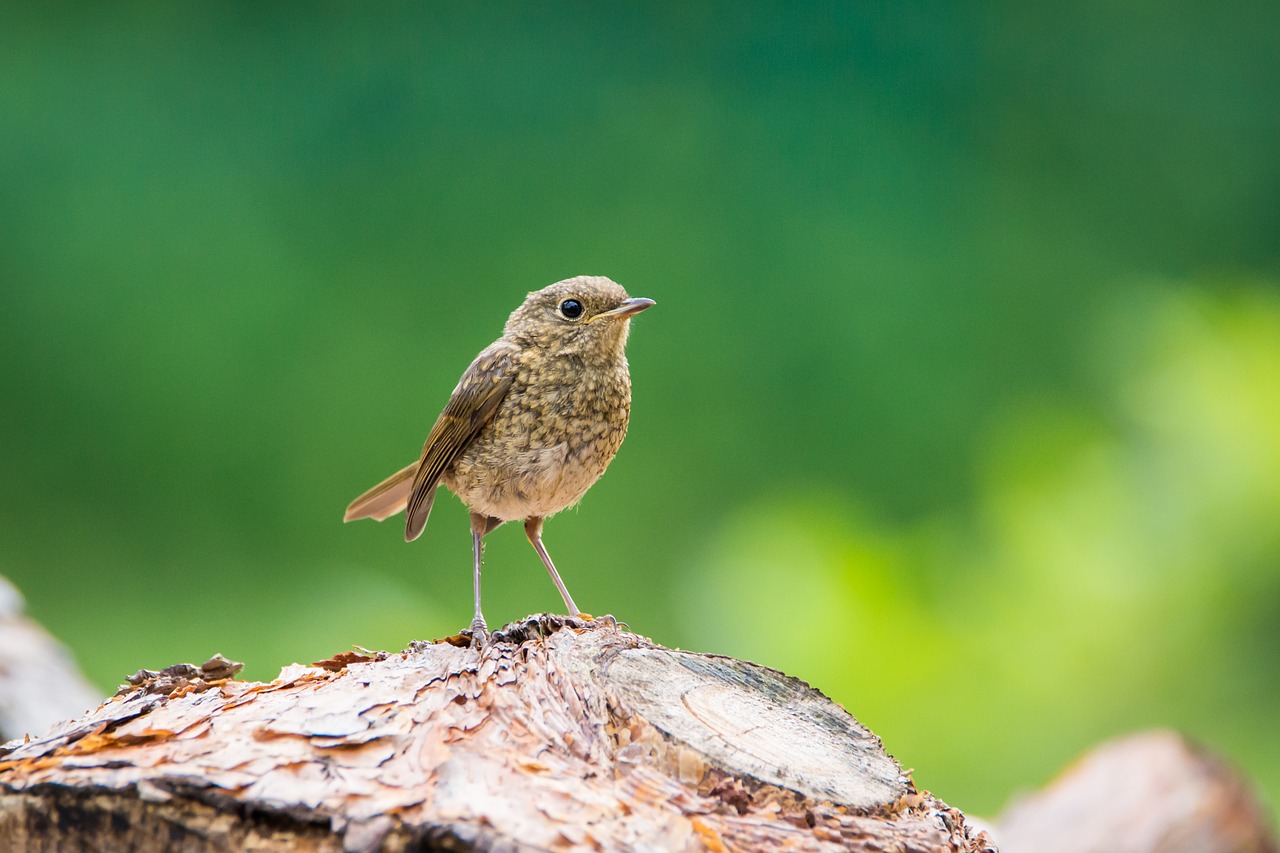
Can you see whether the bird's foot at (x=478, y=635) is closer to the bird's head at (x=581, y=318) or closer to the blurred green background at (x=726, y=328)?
the bird's head at (x=581, y=318)

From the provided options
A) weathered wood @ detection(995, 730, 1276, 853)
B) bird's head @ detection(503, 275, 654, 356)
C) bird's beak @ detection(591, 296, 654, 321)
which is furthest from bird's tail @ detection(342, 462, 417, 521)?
weathered wood @ detection(995, 730, 1276, 853)

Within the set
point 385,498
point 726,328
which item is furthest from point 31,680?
point 726,328

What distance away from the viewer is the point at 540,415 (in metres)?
3.27

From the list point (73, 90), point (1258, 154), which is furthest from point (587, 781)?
point (1258, 154)

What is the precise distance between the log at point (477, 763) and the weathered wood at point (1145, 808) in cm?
145

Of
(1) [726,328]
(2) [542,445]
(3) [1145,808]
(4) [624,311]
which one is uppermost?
(1) [726,328]

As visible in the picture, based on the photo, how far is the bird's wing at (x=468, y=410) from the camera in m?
Answer: 3.31

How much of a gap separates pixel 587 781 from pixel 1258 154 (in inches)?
205

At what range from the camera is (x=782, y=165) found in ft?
19.0

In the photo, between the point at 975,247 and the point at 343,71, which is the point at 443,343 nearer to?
the point at 343,71

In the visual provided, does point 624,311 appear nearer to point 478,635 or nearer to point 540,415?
point 540,415

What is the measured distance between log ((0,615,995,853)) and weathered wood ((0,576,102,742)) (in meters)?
1.57

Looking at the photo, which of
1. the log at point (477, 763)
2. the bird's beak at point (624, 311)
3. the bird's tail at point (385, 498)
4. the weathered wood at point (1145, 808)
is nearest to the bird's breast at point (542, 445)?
the bird's beak at point (624, 311)

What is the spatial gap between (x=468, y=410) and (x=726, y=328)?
260 centimetres
